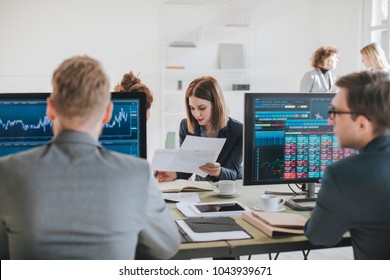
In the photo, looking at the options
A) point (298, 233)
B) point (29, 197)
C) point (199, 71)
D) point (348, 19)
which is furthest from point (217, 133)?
point (348, 19)

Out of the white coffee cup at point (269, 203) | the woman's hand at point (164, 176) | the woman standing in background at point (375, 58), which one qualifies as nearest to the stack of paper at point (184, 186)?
the woman's hand at point (164, 176)

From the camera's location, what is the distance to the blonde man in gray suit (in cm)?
116

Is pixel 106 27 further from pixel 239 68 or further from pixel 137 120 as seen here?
pixel 137 120

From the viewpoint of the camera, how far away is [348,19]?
614cm

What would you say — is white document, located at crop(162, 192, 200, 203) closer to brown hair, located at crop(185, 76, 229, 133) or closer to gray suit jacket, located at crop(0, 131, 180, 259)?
brown hair, located at crop(185, 76, 229, 133)

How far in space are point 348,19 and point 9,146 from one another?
208 inches

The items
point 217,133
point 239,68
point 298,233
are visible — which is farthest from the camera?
point 239,68

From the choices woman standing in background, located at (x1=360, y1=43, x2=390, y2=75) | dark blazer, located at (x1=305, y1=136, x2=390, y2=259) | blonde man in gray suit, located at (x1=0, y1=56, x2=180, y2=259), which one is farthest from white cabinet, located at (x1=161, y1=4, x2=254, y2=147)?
blonde man in gray suit, located at (x1=0, y1=56, x2=180, y2=259)

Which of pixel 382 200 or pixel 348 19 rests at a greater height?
pixel 348 19

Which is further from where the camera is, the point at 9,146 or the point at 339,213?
the point at 9,146

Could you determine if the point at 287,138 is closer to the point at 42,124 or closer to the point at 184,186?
the point at 184,186

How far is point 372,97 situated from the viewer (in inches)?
58.7

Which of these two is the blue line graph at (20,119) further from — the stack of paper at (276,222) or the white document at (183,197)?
the stack of paper at (276,222)

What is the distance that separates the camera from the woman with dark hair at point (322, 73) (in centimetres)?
560
